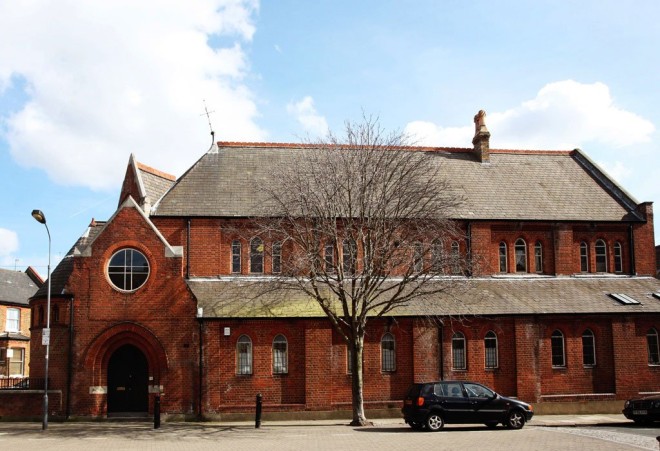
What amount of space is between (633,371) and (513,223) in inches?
320

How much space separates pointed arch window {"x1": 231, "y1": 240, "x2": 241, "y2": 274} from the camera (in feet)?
96.7

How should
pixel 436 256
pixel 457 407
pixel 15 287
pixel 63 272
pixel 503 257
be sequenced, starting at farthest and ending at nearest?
1. pixel 15 287
2. pixel 503 257
3. pixel 63 272
4. pixel 436 256
5. pixel 457 407

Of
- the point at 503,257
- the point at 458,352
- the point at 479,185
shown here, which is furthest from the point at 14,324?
the point at 503,257

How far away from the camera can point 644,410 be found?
23.2 m

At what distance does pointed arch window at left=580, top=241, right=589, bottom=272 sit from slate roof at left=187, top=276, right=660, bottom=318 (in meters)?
0.73

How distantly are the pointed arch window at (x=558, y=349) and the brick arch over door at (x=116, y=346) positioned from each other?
1611 cm

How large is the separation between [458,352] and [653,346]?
8717mm

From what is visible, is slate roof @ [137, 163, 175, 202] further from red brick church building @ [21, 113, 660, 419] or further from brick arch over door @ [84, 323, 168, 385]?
brick arch over door @ [84, 323, 168, 385]

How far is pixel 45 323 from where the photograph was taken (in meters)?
27.0

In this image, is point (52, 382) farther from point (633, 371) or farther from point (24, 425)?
point (633, 371)

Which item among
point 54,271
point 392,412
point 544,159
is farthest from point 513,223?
point 54,271

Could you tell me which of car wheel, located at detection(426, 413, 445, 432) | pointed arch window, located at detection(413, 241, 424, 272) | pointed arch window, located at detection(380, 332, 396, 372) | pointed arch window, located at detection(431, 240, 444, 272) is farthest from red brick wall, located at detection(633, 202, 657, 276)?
car wheel, located at detection(426, 413, 445, 432)

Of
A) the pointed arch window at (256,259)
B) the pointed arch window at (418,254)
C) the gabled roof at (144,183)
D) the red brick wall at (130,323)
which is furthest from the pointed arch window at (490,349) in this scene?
the gabled roof at (144,183)

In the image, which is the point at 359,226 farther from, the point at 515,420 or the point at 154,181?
the point at 154,181
